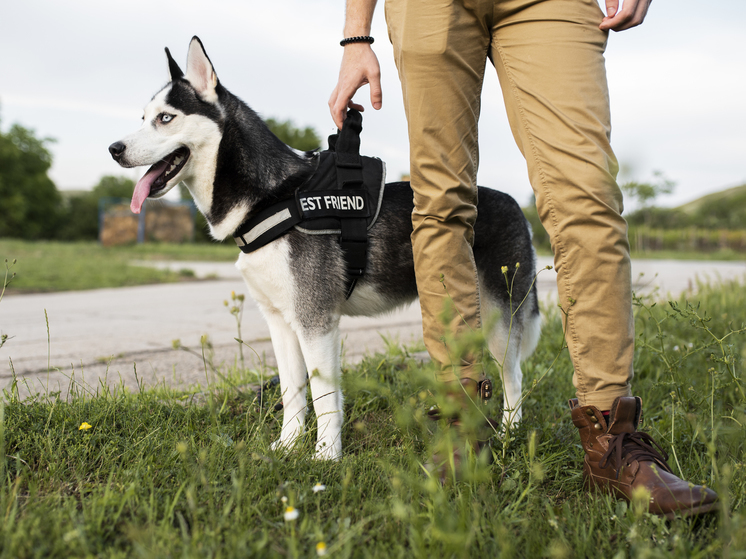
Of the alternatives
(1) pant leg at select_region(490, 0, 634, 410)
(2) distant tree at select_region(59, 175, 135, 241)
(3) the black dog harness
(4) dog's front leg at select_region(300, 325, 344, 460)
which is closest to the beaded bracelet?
(3) the black dog harness

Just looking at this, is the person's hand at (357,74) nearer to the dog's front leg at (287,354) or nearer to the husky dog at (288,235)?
the husky dog at (288,235)

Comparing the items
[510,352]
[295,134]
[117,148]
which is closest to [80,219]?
[295,134]

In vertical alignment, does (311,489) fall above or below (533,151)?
below

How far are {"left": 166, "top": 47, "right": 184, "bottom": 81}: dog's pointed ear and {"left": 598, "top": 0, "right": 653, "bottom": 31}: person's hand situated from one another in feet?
6.08

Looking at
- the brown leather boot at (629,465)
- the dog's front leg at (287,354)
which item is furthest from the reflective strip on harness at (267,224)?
the brown leather boot at (629,465)

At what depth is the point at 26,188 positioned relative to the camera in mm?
39156

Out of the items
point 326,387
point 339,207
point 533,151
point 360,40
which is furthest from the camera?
point 339,207

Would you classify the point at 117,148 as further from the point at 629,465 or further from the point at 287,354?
the point at 629,465

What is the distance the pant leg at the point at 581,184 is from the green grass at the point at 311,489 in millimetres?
239

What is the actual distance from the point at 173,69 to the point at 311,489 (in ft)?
6.66

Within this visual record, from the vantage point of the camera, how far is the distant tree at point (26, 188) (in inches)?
1475

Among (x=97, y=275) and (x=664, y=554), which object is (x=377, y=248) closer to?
(x=664, y=554)

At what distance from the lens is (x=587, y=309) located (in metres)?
1.73

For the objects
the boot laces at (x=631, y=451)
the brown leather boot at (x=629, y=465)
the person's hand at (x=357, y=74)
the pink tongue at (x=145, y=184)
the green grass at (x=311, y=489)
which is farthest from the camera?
the pink tongue at (x=145, y=184)
